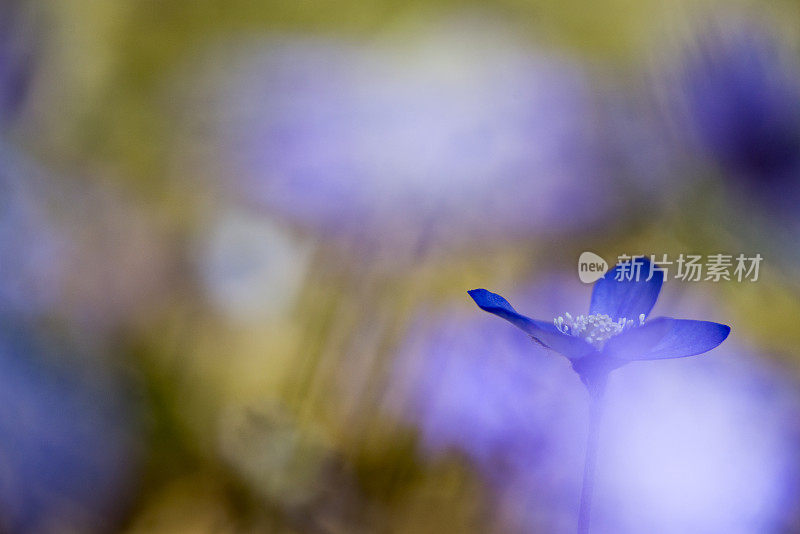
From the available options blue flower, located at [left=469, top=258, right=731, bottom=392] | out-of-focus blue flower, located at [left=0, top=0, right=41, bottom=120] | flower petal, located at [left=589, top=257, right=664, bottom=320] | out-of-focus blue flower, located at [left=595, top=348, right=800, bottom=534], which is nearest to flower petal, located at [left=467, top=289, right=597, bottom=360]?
blue flower, located at [left=469, top=258, right=731, bottom=392]

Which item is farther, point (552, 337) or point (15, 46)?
point (15, 46)

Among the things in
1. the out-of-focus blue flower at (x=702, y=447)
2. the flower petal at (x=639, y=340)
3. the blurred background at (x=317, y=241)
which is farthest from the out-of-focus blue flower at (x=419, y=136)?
the flower petal at (x=639, y=340)

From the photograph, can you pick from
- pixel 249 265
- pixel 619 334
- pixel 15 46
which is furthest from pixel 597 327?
pixel 15 46

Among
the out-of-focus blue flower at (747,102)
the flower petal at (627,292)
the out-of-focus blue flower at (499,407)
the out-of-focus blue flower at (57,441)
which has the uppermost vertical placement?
→ the out-of-focus blue flower at (747,102)

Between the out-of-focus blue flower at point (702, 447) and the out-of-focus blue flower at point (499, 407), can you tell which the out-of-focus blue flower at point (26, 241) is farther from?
the out-of-focus blue flower at point (702, 447)

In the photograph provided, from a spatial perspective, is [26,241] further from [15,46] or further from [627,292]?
[627,292]

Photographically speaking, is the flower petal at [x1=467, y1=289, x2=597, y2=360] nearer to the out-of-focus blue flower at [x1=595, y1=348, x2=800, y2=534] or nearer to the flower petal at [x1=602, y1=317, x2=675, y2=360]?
the flower petal at [x1=602, y1=317, x2=675, y2=360]
